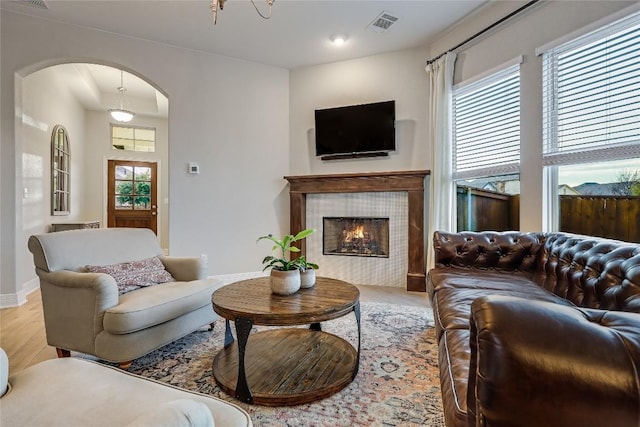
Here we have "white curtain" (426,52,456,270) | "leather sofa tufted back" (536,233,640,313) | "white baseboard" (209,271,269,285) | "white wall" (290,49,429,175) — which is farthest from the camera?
"white baseboard" (209,271,269,285)

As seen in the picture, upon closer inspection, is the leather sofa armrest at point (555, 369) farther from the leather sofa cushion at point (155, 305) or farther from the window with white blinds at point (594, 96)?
the window with white blinds at point (594, 96)

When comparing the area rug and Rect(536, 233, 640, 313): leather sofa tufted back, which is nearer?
Rect(536, 233, 640, 313): leather sofa tufted back

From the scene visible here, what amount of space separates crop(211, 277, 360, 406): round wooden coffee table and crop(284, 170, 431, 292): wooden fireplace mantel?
1998 millimetres

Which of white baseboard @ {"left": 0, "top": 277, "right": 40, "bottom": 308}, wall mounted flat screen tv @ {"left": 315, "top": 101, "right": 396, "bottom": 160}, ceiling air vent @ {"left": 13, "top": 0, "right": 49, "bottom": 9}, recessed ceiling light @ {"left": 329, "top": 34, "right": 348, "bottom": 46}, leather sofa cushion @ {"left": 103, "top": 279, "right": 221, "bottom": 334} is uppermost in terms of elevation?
recessed ceiling light @ {"left": 329, "top": 34, "right": 348, "bottom": 46}

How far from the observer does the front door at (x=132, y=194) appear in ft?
21.5

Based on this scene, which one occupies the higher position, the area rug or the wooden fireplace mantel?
the wooden fireplace mantel

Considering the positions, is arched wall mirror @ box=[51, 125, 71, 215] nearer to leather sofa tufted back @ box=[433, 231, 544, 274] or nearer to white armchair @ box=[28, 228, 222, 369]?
white armchair @ box=[28, 228, 222, 369]

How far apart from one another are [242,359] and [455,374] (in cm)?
101

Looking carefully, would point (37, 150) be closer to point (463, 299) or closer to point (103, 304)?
point (103, 304)

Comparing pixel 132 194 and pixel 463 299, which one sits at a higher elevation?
pixel 132 194

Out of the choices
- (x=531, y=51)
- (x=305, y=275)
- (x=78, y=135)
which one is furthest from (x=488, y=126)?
(x=78, y=135)

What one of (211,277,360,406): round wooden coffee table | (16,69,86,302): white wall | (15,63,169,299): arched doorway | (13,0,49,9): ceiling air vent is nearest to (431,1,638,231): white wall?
(211,277,360,406): round wooden coffee table

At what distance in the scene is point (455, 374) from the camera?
109cm

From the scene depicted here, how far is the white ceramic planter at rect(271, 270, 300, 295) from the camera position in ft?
6.43
